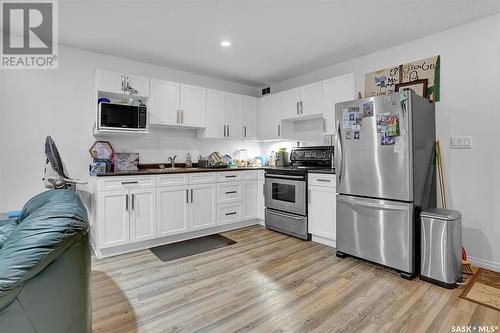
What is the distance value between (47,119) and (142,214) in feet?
5.35

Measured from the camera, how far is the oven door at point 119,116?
10.6ft

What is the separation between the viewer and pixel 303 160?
160 inches

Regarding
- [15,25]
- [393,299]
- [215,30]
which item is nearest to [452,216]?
[393,299]

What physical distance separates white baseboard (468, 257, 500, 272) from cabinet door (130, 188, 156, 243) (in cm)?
366

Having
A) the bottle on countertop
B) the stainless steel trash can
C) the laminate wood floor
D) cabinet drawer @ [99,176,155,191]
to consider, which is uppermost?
the bottle on countertop

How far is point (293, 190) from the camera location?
376 centimetres

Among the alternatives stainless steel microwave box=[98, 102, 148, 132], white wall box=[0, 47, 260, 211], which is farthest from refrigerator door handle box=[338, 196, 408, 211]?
white wall box=[0, 47, 260, 211]

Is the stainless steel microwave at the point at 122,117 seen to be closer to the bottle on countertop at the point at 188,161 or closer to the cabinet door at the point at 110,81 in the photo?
the cabinet door at the point at 110,81

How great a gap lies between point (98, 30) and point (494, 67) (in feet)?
13.8

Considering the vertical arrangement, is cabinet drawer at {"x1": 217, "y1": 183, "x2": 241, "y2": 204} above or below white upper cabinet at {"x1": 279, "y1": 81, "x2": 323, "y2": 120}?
below

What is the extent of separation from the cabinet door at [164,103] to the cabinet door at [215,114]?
21.2 inches

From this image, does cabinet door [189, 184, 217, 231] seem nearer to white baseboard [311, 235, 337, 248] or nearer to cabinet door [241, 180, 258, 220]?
cabinet door [241, 180, 258, 220]

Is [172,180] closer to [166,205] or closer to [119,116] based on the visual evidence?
[166,205]

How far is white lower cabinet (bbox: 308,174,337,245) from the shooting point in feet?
10.9
